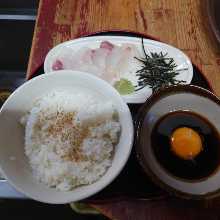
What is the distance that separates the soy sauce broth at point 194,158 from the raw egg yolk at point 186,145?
0.01 metres

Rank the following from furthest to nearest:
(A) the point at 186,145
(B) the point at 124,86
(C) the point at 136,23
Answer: (C) the point at 136,23
(B) the point at 124,86
(A) the point at 186,145

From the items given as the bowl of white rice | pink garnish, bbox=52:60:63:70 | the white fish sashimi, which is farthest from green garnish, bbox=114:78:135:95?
pink garnish, bbox=52:60:63:70

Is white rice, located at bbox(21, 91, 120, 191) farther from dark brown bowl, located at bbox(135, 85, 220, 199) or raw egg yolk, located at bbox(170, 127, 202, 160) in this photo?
raw egg yolk, located at bbox(170, 127, 202, 160)

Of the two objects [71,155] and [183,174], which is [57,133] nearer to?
[71,155]

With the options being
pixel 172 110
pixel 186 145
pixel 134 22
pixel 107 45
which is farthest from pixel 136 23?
pixel 186 145

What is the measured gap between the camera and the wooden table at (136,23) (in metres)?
1.50

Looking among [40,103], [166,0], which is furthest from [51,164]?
[166,0]

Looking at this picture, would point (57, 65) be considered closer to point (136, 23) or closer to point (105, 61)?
point (105, 61)

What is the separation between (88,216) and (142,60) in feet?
3.03

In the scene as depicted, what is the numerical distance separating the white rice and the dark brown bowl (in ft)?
0.36

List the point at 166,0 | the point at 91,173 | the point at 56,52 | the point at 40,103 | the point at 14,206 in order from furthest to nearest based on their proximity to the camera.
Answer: the point at 14,206, the point at 166,0, the point at 56,52, the point at 40,103, the point at 91,173

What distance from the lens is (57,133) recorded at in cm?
125

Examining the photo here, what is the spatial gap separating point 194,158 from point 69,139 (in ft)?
1.53

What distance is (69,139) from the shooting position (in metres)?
1.23
